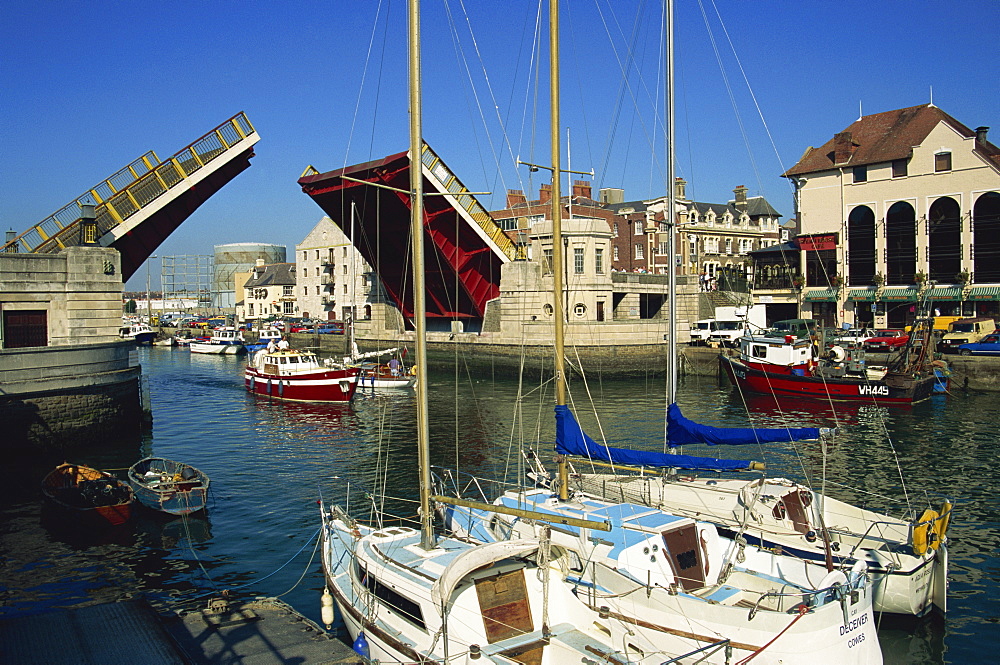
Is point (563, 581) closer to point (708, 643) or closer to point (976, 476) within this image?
point (708, 643)

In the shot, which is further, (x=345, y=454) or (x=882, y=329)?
(x=882, y=329)

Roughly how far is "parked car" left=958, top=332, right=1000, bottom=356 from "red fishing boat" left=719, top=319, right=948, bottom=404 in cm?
261

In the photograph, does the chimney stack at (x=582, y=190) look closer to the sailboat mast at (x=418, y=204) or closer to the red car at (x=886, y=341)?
the red car at (x=886, y=341)

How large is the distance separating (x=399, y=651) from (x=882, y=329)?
46300 mm

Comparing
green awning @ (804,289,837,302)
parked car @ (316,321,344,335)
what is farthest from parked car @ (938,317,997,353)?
parked car @ (316,321,344,335)

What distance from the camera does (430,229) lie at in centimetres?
4509

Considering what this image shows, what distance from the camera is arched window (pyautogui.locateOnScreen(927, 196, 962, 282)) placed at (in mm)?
49125

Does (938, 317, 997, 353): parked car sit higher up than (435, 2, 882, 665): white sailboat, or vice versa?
(938, 317, 997, 353): parked car

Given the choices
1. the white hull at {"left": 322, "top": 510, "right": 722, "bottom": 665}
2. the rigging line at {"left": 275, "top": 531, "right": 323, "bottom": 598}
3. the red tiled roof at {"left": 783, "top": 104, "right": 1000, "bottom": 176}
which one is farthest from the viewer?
the red tiled roof at {"left": 783, "top": 104, "right": 1000, "bottom": 176}

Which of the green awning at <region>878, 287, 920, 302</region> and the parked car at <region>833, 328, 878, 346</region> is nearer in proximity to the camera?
the parked car at <region>833, 328, 878, 346</region>

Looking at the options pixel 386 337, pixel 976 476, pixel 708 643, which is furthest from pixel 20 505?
pixel 386 337

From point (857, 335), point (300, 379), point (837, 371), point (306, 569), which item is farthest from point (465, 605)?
point (857, 335)

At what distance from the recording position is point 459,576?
9.77 m

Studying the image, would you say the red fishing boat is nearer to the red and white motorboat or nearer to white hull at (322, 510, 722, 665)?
the red and white motorboat
